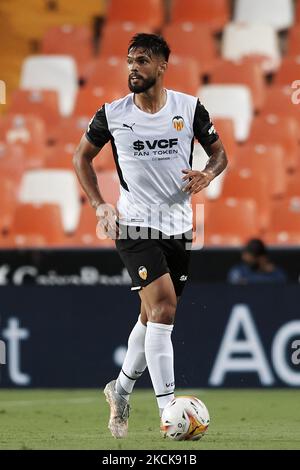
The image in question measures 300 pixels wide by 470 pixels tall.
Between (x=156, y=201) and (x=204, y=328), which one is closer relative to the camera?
(x=156, y=201)

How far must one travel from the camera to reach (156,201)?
304 inches

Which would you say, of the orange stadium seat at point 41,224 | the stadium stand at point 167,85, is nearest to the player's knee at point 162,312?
the stadium stand at point 167,85

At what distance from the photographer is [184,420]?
24.2 feet

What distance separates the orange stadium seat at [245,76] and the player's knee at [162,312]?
334 inches

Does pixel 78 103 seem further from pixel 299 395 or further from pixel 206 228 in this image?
pixel 299 395

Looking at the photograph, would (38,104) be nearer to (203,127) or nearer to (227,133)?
(227,133)

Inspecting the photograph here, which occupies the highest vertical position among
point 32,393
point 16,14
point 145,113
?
point 16,14

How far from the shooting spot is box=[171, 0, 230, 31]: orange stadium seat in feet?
54.5

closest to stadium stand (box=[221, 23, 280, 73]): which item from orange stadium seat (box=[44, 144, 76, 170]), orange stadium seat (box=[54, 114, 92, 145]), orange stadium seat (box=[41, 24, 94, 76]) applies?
orange stadium seat (box=[41, 24, 94, 76])

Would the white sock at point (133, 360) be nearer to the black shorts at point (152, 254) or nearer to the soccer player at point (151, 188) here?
the soccer player at point (151, 188)

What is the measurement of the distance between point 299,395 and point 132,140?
4.08 m

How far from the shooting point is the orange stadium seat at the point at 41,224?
46.4 feet
